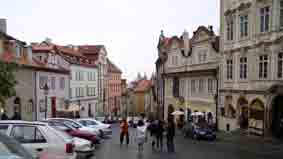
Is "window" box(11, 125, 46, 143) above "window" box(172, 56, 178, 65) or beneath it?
beneath

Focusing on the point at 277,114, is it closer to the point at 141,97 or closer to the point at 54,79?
the point at 54,79

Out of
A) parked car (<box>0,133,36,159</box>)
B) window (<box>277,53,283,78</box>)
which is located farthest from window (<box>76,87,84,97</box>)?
parked car (<box>0,133,36,159</box>)

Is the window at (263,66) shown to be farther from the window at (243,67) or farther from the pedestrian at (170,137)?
the pedestrian at (170,137)

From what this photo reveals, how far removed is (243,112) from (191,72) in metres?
12.1

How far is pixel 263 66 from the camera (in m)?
23.5

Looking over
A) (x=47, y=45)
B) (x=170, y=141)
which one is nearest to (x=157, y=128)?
(x=170, y=141)

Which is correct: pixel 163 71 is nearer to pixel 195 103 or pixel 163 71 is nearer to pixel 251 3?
pixel 195 103

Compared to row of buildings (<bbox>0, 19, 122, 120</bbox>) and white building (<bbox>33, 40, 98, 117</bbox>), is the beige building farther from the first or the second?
white building (<bbox>33, 40, 98, 117</bbox>)

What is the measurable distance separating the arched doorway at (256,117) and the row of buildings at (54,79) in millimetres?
17757

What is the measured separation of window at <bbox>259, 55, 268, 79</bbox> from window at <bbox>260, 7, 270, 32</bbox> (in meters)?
2.12

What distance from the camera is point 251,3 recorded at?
80.9ft

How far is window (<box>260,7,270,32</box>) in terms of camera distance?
23.1 metres

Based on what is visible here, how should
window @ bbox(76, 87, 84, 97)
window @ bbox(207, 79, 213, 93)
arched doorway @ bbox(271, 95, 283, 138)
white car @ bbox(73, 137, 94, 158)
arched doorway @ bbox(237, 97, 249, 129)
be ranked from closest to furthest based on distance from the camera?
white car @ bbox(73, 137, 94, 158) < arched doorway @ bbox(271, 95, 283, 138) < arched doorway @ bbox(237, 97, 249, 129) < window @ bbox(207, 79, 213, 93) < window @ bbox(76, 87, 84, 97)

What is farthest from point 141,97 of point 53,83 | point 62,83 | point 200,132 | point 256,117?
point 200,132
